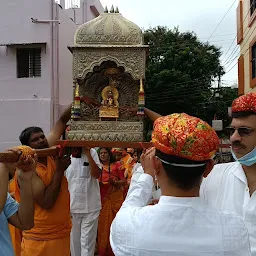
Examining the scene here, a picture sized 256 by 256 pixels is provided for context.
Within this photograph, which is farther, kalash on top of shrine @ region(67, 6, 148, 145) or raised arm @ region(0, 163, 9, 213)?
kalash on top of shrine @ region(67, 6, 148, 145)

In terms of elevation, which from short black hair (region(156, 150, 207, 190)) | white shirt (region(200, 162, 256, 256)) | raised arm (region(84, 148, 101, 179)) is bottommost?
raised arm (region(84, 148, 101, 179))

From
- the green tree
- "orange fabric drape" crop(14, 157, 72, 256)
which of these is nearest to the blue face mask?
"orange fabric drape" crop(14, 157, 72, 256)

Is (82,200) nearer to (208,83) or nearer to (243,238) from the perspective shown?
(243,238)

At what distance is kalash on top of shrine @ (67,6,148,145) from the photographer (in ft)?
14.0

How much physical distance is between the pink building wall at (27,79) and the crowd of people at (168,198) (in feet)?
29.2

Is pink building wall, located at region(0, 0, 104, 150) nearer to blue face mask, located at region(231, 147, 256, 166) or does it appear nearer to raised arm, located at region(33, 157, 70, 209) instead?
raised arm, located at region(33, 157, 70, 209)

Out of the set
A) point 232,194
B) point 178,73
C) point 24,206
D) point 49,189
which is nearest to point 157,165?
point 232,194

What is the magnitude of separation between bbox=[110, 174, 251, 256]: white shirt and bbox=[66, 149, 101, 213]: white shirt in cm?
368

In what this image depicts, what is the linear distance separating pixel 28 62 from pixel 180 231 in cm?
1248

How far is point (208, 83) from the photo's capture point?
23.4m

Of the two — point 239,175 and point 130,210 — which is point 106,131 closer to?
point 239,175

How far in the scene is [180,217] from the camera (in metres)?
1.59

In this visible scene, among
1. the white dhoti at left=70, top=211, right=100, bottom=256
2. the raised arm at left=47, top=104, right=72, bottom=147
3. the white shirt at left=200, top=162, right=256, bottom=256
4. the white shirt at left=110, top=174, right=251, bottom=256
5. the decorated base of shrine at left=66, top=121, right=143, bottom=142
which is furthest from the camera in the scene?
the white dhoti at left=70, top=211, right=100, bottom=256

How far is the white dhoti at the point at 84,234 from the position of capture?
17.2 feet
